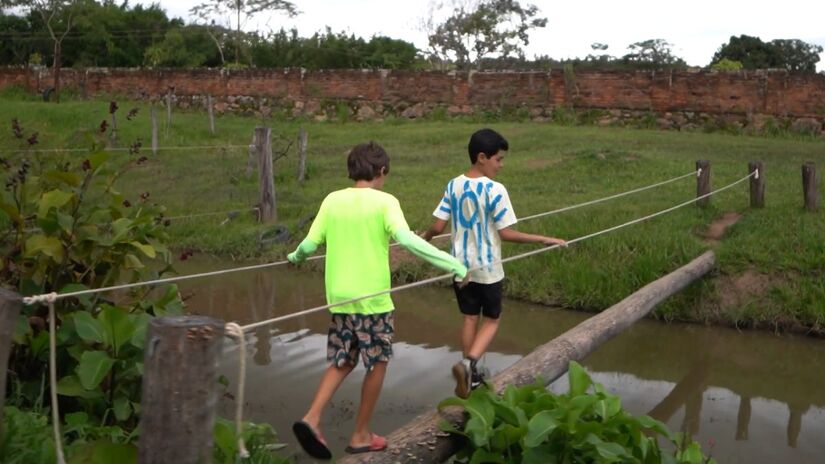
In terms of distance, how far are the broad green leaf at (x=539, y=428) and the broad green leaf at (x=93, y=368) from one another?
1792 mm

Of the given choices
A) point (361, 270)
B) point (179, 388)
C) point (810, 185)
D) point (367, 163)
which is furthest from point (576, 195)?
point (179, 388)

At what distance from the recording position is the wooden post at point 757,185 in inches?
409

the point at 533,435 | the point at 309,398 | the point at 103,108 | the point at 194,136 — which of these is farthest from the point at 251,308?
the point at 103,108

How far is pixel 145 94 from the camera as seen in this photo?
89.4ft

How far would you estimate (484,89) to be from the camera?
74.0 feet

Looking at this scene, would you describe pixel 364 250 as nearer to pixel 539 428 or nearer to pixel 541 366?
pixel 539 428

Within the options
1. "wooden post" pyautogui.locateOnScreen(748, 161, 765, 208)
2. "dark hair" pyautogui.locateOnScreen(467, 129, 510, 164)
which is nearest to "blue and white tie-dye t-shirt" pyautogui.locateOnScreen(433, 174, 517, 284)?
"dark hair" pyautogui.locateOnScreen(467, 129, 510, 164)

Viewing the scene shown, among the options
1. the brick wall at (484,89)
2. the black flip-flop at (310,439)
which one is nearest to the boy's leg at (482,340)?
the black flip-flop at (310,439)

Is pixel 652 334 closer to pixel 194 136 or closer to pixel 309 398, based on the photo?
pixel 309 398

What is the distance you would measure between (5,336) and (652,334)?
622 cm

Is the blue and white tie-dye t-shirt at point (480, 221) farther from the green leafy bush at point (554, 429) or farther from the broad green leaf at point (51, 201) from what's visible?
the broad green leaf at point (51, 201)

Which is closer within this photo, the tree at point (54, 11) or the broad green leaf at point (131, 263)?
the broad green leaf at point (131, 263)

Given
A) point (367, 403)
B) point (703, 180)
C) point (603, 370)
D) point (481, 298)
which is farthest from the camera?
point (703, 180)

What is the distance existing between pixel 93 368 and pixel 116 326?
0.65 ft
